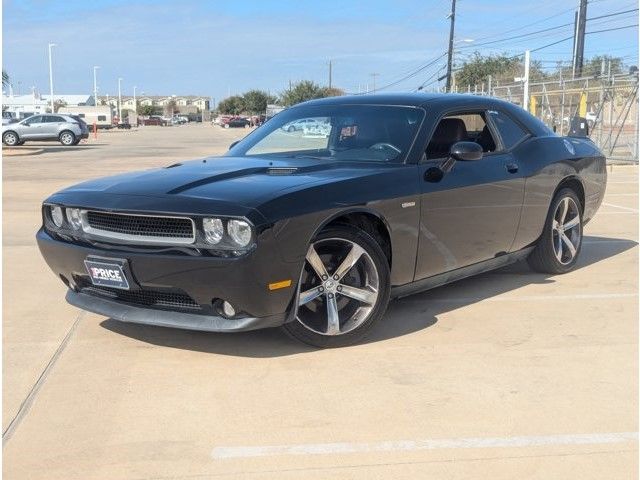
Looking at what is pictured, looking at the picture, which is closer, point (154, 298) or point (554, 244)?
point (154, 298)

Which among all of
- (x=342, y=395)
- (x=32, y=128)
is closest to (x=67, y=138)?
(x=32, y=128)

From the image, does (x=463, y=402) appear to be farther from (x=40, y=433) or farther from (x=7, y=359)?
(x=7, y=359)

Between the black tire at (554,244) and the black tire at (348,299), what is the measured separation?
2.22 m

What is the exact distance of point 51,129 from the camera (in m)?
36.8

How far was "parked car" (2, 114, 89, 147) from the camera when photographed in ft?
118

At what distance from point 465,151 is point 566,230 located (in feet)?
6.54

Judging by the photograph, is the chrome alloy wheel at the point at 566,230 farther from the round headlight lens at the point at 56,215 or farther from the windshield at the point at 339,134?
the round headlight lens at the point at 56,215

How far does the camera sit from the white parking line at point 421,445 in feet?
10.3

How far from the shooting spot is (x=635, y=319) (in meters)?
5.14

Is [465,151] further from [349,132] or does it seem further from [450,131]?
[349,132]

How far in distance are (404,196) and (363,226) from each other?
34cm

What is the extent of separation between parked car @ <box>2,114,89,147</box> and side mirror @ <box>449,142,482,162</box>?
113 feet

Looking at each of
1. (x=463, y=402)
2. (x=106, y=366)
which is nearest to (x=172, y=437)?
(x=106, y=366)

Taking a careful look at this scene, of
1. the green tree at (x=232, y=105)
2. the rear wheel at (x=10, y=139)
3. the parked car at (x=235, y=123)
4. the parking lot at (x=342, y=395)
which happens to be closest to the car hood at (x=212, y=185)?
the parking lot at (x=342, y=395)
